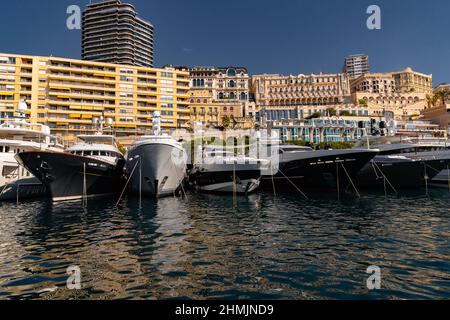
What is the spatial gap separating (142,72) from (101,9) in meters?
72.8

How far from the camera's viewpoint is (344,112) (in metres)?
Answer: 112

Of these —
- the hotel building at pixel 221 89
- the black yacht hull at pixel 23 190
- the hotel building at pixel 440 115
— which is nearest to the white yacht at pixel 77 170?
the black yacht hull at pixel 23 190

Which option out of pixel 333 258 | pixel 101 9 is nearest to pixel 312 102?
pixel 101 9

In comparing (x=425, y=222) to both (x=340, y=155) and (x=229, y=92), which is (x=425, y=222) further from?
(x=229, y=92)

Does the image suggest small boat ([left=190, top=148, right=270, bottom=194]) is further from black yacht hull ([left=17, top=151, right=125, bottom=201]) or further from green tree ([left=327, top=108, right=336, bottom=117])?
green tree ([left=327, top=108, right=336, bottom=117])

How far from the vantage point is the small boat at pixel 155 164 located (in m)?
22.0

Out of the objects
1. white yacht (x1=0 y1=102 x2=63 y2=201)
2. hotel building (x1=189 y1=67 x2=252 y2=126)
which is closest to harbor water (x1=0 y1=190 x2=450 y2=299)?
white yacht (x1=0 y1=102 x2=63 y2=201)

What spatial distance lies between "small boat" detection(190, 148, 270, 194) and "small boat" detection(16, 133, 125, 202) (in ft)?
28.5

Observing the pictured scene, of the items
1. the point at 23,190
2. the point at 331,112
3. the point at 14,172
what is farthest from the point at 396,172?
the point at 331,112

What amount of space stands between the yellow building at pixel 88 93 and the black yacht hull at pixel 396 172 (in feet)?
197

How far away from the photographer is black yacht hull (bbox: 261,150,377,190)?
982 inches

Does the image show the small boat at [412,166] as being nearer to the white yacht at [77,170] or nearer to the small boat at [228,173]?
the small boat at [228,173]
